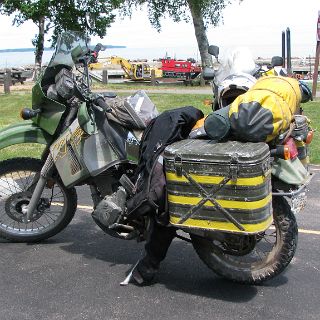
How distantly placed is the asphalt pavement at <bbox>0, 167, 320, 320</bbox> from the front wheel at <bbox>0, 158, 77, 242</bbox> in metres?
0.11

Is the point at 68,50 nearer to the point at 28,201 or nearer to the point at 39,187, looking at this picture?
the point at 39,187

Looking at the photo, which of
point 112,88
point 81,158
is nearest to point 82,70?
point 81,158

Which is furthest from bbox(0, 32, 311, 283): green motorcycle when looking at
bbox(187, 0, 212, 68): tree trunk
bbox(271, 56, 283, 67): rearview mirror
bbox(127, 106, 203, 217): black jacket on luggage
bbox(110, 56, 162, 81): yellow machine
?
bbox(110, 56, 162, 81): yellow machine

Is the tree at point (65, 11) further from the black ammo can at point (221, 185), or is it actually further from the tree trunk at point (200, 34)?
the black ammo can at point (221, 185)

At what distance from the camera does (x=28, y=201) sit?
4.59 m

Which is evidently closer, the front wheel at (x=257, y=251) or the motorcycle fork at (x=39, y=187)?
the front wheel at (x=257, y=251)

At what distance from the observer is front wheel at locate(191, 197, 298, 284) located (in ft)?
11.6

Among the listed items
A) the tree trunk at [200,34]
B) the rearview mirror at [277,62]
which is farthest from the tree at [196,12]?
the rearview mirror at [277,62]

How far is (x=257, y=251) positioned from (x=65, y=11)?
21.8 metres

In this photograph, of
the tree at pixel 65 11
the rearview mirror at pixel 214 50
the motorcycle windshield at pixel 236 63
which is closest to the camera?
the motorcycle windshield at pixel 236 63

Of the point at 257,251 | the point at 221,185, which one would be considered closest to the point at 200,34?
the point at 257,251

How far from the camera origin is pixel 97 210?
152 inches

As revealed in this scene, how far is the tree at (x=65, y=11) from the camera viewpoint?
74.6 ft

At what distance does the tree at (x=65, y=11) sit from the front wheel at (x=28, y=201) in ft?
62.8
